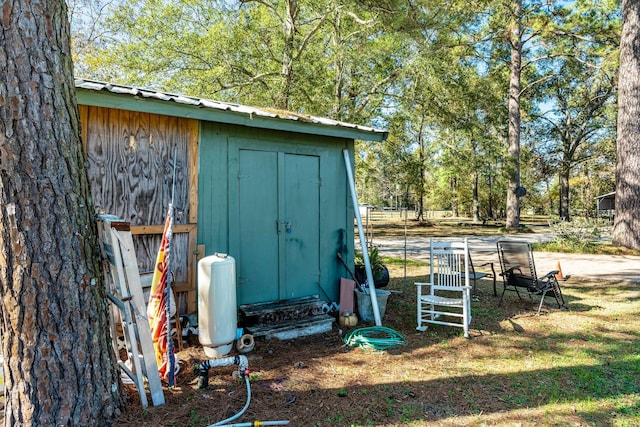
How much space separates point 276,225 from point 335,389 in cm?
208

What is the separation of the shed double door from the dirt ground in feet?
2.39

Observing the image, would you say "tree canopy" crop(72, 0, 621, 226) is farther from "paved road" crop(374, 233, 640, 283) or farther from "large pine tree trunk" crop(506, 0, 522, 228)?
"paved road" crop(374, 233, 640, 283)

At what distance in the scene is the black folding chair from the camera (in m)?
4.91

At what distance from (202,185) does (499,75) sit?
2049 centimetres

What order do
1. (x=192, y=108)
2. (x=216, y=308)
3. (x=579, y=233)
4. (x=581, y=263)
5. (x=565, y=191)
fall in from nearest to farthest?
(x=216, y=308), (x=192, y=108), (x=581, y=263), (x=579, y=233), (x=565, y=191)

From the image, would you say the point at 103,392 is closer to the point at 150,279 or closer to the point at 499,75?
the point at 150,279

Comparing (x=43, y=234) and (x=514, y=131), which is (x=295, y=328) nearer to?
(x=43, y=234)

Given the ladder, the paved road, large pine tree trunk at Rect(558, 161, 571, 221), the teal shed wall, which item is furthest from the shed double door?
large pine tree trunk at Rect(558, 161, 571, 221)

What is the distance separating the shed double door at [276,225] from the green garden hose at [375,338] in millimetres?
948

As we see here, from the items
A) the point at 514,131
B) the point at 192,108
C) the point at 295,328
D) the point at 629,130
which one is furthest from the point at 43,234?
the point at 514,131

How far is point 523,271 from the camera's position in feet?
16.7

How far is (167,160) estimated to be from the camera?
12.1 ft

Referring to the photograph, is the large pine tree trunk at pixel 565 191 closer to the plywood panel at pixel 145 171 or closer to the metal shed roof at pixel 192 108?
the metal shed roof at pixel 192 108

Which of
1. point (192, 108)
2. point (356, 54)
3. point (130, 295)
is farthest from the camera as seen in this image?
point (356, 54)
